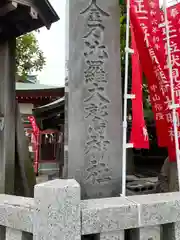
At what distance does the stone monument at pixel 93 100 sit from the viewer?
7.99 feet

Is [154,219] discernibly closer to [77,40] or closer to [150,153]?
[77,40]

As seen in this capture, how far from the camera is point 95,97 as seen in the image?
2508 mm

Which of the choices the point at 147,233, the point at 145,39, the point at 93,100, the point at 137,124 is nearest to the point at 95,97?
the point at 93,100

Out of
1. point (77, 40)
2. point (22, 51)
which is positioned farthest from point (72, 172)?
point (22, 51)

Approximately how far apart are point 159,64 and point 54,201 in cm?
185

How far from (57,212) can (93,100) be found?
1.22 m

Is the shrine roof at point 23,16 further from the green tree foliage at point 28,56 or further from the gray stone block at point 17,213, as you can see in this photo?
the green tree foliage at point 28,56

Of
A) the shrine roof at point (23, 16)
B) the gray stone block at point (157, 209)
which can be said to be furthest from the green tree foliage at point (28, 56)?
the gray stone block at point (157, 209)

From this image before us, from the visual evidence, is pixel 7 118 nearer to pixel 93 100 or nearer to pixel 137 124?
pixel 93 100

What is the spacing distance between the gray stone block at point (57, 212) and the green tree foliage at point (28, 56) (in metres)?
19.4

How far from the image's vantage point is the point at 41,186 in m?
1.61

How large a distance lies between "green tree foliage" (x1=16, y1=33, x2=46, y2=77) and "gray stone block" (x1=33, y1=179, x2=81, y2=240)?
63.6 feet

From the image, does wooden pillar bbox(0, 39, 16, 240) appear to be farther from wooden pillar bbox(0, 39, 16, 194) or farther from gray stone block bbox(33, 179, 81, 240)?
gray stone block bbox(33, 179, 81, 240)

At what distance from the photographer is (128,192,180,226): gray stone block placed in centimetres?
179
